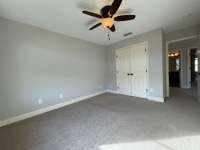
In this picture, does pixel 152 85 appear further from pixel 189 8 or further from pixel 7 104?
pixel 7 104

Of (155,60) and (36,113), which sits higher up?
(155,60)

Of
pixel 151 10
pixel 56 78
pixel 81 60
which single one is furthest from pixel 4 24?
pixel 151 10

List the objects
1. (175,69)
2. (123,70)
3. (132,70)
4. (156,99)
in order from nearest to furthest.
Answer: (156,99)
(132,70)
(123,70)
(175,69)

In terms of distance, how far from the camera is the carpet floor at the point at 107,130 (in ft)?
6.34

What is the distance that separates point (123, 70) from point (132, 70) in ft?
1.56

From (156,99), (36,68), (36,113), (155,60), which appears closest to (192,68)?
(155,60)

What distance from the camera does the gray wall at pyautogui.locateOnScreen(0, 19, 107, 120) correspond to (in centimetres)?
289

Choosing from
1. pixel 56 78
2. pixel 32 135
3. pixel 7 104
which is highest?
pixel 56 78

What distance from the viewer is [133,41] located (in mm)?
4930

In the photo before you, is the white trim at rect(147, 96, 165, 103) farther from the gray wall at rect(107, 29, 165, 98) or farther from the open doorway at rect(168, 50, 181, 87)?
the open doorway at rect(168, 50, 181, 87)

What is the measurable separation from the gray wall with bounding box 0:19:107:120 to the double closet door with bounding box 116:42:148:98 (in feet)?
4.93

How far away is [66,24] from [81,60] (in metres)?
1.59

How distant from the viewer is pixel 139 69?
191 inches

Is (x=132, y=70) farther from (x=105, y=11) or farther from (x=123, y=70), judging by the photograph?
(x=105, y=11)
